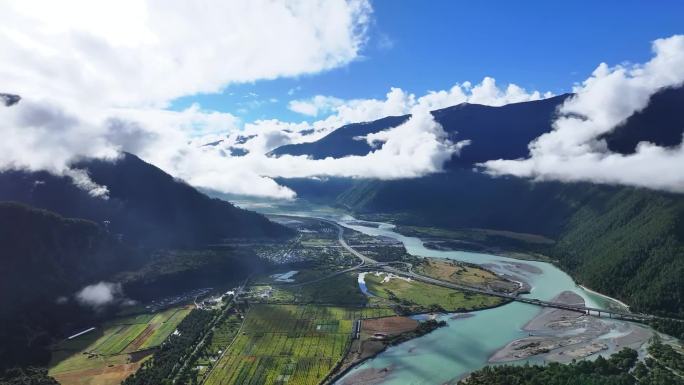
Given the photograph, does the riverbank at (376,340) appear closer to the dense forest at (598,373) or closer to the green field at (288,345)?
the green field at (288,345)

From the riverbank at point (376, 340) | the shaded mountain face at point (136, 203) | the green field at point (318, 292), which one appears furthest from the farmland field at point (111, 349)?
the shaded mountain face at point (136, 203)

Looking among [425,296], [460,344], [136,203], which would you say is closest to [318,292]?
[425,296]

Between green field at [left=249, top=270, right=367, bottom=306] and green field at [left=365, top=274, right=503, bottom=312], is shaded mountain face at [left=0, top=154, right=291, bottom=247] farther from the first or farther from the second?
→ green field at [left=365, top=274, right=503, bottom=312]

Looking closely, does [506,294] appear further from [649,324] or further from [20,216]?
[20,216]

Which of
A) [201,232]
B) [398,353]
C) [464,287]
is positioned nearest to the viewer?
[398,353]

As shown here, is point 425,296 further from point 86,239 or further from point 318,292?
point 86,239

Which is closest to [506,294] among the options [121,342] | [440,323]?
[440,323]
